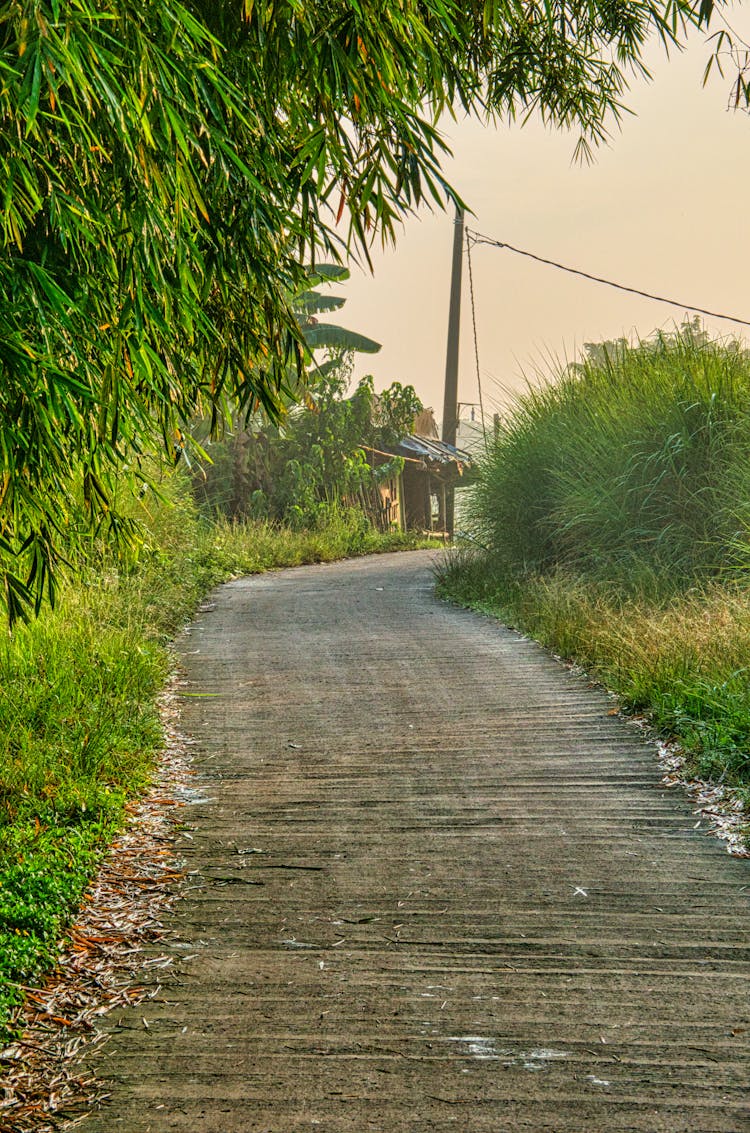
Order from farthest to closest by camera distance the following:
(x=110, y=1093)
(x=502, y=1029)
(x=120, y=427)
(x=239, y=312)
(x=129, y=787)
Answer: (x=129, y=787) → (x=239, y=312) → (x=120, y=427) → (x=502, y=1029) → (x=110, y=1093)

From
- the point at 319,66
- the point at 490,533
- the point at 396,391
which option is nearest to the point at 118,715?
the point at 319,66

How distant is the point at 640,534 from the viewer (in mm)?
11008

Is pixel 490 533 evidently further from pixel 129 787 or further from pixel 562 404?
pixel 129 787

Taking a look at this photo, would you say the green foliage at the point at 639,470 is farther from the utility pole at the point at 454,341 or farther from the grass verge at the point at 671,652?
the utility pole at the point at 454,341

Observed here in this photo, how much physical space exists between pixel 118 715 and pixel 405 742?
1.78 m

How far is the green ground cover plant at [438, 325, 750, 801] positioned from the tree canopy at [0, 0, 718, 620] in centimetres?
335

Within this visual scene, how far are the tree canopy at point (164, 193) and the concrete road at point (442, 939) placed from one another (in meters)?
1.76

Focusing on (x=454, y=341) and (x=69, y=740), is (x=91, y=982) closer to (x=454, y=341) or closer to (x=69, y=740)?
(x=69, y=740)

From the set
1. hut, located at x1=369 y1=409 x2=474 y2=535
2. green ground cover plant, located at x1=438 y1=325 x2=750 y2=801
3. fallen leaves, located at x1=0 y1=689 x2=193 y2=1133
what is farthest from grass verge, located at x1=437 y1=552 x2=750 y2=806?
hut, located at x1=369 y1=409 x2=474 y2=535

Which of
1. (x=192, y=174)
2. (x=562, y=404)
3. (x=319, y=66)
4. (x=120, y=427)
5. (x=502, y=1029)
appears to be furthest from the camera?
(x=562, y=404)

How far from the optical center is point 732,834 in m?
4.90

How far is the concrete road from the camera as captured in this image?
9.52ft

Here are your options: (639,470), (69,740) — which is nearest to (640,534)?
(639,470)

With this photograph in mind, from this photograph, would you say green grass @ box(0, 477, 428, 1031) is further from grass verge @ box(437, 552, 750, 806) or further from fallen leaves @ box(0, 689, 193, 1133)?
grass verge @ box(437, 552, 750, 806)
